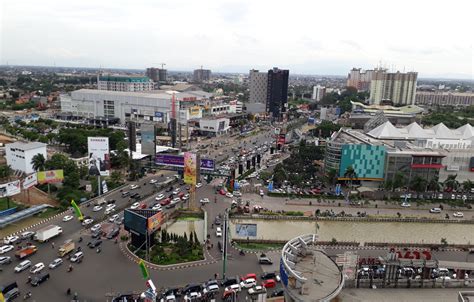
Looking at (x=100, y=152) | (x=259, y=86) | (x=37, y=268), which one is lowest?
(x=37, y=268)

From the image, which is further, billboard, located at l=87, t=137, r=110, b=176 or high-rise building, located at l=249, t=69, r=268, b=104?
high-rise building, located at l=249, t=69, r=268, b=104

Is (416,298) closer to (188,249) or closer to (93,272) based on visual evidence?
(188,249)

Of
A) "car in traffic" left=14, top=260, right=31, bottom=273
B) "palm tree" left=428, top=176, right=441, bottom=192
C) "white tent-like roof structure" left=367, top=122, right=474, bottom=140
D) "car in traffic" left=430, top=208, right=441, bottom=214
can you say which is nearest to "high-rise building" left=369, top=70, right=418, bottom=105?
"white tent-like roof structure" left=367, top=122, right=474, bottom=140

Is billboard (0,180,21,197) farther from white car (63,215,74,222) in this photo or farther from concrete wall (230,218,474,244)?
concrete wall (230,218,474,244)

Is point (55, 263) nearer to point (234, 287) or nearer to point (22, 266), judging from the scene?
point (22, 266)

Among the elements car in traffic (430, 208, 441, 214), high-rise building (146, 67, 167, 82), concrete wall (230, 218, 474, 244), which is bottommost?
concrete wall (230, 218, 474, 244)

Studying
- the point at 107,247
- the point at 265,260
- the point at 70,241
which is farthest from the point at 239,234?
the point at 70,241

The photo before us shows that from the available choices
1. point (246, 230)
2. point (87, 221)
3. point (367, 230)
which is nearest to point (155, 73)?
point (87, 221)
